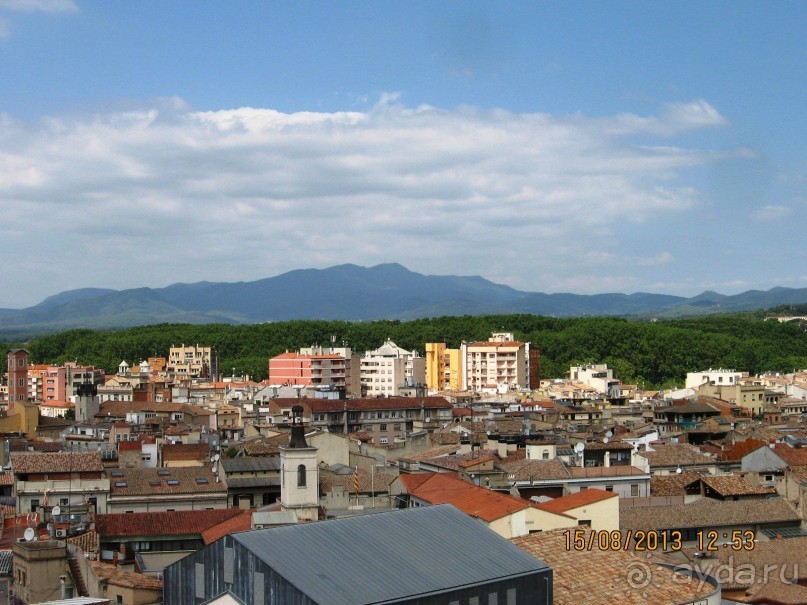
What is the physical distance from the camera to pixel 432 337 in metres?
157

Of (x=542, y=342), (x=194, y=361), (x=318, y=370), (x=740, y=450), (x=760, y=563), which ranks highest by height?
(x=542, y=342)

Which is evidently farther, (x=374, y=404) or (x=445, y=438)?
(x=374, y=404)

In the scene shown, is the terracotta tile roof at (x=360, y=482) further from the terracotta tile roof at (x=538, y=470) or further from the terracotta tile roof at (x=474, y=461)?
the terracotta tile roof at (x=538, y=470)

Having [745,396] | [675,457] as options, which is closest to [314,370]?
[745,396]

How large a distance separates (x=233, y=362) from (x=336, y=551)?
120 metres

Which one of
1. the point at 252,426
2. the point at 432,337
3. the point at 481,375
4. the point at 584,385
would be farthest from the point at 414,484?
the point at 432,337

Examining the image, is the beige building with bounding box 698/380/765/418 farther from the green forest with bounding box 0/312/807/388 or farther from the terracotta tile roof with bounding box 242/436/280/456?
the green forest with bounding box 0/312/807/388

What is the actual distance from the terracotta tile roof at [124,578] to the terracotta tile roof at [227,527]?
3.84 meters

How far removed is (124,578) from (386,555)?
16.9ft

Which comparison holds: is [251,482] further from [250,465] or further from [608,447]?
[608,447]

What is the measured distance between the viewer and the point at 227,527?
1022 inches

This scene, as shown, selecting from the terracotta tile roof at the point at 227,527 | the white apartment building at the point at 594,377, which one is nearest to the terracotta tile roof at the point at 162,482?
the terracotta tile roof at the point at 227,527

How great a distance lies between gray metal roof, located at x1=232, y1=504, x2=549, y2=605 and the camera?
1717cm

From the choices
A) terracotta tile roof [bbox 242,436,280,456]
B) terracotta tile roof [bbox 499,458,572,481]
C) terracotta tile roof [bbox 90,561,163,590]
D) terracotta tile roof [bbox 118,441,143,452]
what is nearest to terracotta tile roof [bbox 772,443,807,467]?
terracotta tile roof [bbox 499,458,572,481]
